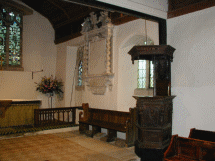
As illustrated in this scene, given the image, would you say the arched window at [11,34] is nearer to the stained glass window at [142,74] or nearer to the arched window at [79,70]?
the arched window at [79,70]

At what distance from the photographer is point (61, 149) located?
207 inches

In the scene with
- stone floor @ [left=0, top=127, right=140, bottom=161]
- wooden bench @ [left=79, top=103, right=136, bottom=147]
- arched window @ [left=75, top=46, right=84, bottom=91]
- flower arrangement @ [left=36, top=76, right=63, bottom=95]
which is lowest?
stone floor @ [left=0, top=127, right=140, bottom=161]

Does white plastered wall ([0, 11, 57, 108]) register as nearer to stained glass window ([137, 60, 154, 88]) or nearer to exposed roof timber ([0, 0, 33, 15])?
exposed roof timber ([0, 0, 33, 15])

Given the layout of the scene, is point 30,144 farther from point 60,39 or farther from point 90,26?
point 60,39

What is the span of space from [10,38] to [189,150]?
8.08 meters

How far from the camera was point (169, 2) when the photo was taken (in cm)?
509

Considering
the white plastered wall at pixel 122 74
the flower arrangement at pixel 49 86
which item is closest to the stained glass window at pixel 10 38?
the flower arrangement at pixel 49 86

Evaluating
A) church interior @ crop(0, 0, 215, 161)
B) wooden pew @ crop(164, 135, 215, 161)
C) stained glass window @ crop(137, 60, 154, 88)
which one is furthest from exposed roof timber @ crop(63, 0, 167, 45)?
wooden pew @ crop(164, 135, 215, 161)

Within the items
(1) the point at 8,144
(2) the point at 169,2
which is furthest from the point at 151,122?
(1) the point at 8,144

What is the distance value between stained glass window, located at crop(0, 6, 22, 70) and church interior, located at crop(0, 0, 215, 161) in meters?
0.04

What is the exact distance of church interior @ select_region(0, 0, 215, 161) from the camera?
4.41 metres

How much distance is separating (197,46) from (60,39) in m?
6.43

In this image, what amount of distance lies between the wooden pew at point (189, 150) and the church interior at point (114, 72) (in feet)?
0.05

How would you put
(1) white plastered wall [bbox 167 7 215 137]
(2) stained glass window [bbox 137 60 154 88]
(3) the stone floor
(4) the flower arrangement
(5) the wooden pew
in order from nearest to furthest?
(5) the wooden pew → (1) white plastered wall [bbox 167 7 215 137] → (3) the stone floor → (2) stained glass window [bbox 137 60 154 88] → (4) the flower arrangement
